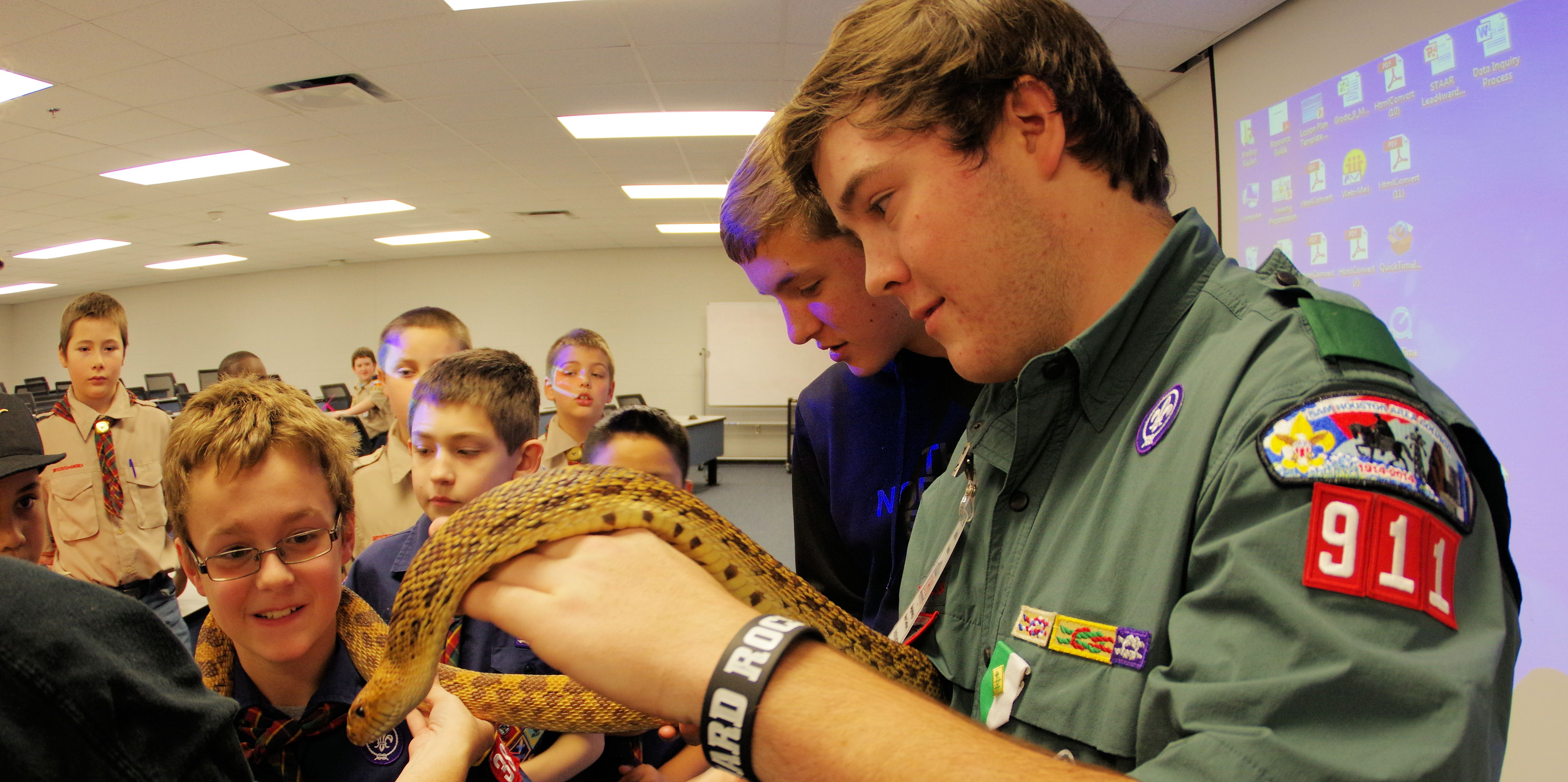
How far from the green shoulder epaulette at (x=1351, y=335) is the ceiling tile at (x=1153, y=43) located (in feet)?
21.7

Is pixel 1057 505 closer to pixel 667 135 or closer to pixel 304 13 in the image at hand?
pixel 304 13

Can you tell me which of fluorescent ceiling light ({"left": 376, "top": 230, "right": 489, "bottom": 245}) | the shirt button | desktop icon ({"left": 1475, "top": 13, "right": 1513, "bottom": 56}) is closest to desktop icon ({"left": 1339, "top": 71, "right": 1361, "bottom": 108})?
desktop icon ({"left": 1475, "top": 13, "right": 1513, "bottom": 56})

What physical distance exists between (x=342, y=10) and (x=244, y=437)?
234 inches

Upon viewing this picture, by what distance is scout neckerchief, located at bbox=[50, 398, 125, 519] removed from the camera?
435 cm

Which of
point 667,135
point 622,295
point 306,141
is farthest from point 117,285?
point 667,135

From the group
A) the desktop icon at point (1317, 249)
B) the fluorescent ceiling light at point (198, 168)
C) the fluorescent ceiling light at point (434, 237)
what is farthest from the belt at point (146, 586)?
the fluorescent ceiling light at point (434, 237)

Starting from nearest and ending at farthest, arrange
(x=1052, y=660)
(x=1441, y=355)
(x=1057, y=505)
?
(x=1052, y=660) < (x=1057, y=505) < (x=1441, y=355)

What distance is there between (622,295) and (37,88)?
11.5 meters

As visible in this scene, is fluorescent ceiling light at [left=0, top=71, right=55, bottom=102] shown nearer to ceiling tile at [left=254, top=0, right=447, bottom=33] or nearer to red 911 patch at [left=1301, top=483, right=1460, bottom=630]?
ceiling tile at [left=254, top=0, right=447, bottom=33]

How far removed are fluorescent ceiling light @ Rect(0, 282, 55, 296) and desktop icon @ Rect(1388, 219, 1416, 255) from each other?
97.5ft

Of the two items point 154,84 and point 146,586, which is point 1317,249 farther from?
point 154,84

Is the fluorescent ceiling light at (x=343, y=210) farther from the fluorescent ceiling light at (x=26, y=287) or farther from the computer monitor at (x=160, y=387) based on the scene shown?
the fluorescent ceiling light at (x=26, y=287)

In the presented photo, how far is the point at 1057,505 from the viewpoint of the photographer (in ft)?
3.60

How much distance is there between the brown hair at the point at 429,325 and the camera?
406 centimetres
